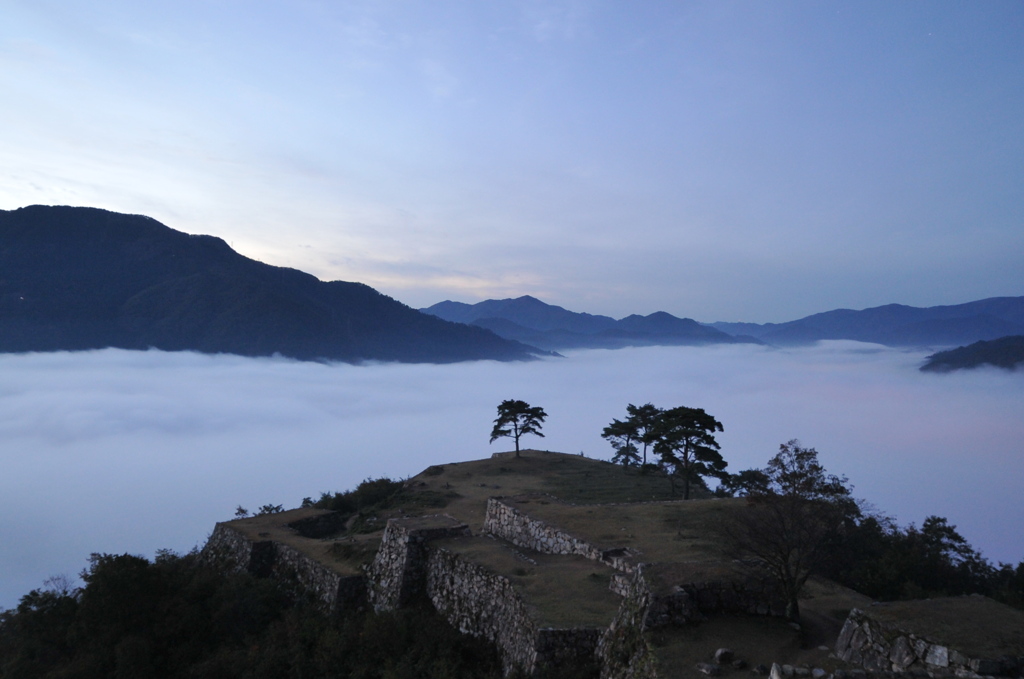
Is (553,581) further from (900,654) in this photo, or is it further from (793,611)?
(900,654)

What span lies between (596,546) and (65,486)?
193801 millimetres

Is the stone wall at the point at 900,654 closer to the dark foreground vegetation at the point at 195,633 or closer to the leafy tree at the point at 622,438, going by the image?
the dark foreground vegetation at the point at 195,633

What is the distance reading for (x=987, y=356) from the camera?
141875 mm

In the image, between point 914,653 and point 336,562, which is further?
point 336,562

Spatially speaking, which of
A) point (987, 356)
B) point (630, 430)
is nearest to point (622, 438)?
point (630, 430)

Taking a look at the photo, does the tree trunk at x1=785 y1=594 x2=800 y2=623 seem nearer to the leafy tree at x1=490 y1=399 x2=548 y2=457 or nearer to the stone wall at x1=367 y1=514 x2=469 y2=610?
the stone wall at x1=367 y1=514 x2=469 y2=610

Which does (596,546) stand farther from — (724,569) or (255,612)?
(255,612)

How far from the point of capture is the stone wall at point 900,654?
7.41 metres

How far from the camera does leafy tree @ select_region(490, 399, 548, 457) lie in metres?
50.4

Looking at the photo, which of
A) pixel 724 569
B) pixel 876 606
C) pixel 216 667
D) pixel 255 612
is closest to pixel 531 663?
pixel 724 569

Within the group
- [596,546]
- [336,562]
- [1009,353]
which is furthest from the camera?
[1009,353]

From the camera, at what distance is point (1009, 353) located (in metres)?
133

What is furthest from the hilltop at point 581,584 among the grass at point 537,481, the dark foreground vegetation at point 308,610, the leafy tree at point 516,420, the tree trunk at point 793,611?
the leafy tree at point 516,420

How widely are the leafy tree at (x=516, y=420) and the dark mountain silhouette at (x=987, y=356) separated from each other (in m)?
145
